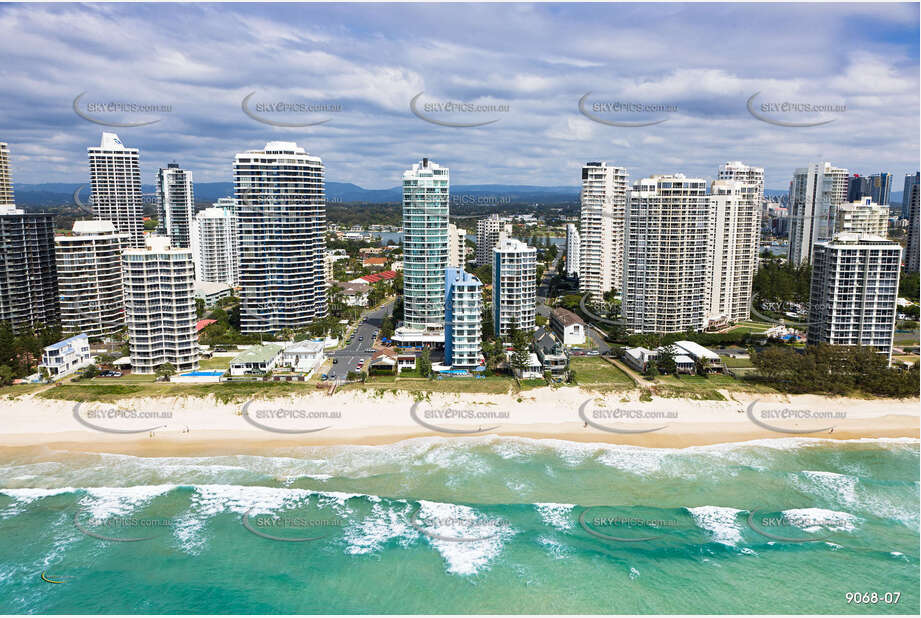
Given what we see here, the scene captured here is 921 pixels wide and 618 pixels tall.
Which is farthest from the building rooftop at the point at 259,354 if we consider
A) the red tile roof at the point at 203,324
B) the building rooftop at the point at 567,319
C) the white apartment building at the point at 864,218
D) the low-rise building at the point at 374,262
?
the white apartment building at the point at 864,218

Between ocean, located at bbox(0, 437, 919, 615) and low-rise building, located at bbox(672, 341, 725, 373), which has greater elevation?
low-rise building, located at bbox(672, 341, 725, 373)

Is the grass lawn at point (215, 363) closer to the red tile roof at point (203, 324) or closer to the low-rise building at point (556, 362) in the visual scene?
the red tile roof at point (203, 324)

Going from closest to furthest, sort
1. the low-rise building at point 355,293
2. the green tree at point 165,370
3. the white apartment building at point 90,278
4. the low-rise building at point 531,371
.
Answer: the green tree at point 165,370 → the low-rise building at point 531,371 → the white apartment building at point 90,278 → the low-rise building at point 355,293

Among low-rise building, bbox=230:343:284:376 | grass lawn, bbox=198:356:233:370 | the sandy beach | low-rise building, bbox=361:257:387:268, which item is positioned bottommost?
the sandy beach

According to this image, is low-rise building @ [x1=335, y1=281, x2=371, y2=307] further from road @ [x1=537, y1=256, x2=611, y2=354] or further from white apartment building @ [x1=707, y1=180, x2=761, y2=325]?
white apartment building @ [x1=707, y1=180, x2=761, y2=325]

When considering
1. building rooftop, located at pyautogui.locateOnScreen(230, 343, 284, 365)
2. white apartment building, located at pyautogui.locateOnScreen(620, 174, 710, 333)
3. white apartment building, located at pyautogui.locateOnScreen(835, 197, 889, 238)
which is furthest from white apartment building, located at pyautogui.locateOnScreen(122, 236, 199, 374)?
white apartment building, located at pyautogui.locateOnScreen(835, 197, 889, 238)
